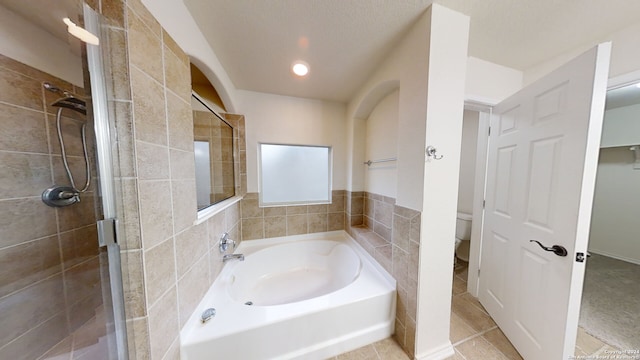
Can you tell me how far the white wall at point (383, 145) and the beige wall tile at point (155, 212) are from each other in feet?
5.32

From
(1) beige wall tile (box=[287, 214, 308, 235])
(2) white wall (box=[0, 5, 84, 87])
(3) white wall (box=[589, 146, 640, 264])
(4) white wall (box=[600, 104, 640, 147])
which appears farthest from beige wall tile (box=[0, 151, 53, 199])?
(3) white wall (box=[589, 146, 640, 264])

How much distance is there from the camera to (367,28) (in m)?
1.14

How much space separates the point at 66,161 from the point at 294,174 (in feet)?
5.69

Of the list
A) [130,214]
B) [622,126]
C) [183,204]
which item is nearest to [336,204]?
[183,204]

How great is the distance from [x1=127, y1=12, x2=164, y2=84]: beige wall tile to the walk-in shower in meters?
A: 0.28

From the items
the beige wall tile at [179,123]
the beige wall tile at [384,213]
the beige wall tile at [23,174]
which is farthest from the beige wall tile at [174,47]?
the beige wall tile at [384,213]

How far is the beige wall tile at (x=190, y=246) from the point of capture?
94cm

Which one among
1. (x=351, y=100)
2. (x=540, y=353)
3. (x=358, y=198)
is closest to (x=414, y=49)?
(x=351, y=100)

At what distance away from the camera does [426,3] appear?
982 millimetres

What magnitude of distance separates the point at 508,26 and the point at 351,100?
1338 millimetres

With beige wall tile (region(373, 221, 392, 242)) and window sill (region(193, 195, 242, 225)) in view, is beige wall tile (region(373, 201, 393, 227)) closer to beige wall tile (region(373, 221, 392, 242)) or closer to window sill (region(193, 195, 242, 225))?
beige wall tile (region(373, 221, 392, 242))

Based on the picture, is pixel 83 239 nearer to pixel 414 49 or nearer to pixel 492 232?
pixel 414 49

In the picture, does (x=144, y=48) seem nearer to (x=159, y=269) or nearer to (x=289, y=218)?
(x=159, y=269)

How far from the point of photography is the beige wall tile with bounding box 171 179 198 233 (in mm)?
901
